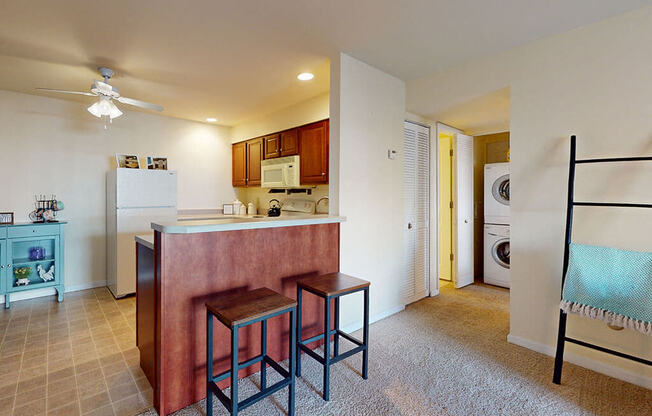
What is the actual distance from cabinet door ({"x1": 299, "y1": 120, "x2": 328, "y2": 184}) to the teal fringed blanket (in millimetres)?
2292

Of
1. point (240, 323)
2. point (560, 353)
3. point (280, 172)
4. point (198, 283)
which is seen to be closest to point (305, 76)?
point (280, 172)

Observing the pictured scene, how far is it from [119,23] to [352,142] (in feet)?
6.29

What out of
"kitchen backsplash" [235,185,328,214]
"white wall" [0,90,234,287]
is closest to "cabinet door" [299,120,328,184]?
"kitchen backsplash" [235,185,328,214]

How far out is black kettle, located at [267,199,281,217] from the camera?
4312 mm

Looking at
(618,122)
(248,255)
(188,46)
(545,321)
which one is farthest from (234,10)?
(545,321)

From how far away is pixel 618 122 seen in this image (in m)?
2.03

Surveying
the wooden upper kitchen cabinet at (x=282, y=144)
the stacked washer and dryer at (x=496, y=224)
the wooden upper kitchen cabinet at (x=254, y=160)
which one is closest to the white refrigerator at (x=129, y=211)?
the wooden upper kitchen cabinet at (x=254, y=160)

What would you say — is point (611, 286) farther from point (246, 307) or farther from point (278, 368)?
point (246, 307)

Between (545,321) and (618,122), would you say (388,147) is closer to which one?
(618,122)

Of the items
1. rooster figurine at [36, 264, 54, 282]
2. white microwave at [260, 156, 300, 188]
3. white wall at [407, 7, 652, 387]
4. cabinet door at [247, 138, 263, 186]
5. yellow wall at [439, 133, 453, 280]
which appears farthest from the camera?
cabinet door at [247, 138, 263, 186]

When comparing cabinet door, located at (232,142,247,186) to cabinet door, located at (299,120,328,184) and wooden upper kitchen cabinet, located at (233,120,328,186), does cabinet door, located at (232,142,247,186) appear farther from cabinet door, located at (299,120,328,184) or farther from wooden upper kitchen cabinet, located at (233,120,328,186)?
cabinet door, located at (299,120,328,184)

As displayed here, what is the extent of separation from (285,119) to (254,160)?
0.90m

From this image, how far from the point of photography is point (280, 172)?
398 centimetres

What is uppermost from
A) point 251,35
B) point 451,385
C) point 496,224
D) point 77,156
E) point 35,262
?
point 251,35
